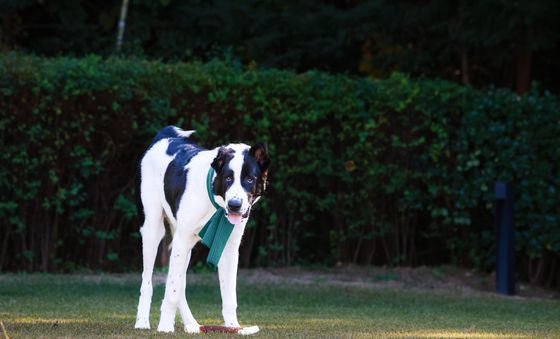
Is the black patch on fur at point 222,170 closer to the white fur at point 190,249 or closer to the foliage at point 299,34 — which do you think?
the white fur at point 190,249

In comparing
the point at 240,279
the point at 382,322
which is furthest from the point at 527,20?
the point at 382,322

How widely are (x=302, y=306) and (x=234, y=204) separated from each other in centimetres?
399

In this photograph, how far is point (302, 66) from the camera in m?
16.9

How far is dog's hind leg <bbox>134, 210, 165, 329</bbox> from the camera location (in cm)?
803

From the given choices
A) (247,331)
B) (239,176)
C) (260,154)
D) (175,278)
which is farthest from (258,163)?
(247,331)

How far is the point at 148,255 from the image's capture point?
323 inches

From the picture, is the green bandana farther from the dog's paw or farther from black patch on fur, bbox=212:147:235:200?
the dog's paw

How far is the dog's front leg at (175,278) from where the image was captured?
751 cm

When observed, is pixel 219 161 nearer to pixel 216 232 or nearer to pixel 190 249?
pixel 216 232

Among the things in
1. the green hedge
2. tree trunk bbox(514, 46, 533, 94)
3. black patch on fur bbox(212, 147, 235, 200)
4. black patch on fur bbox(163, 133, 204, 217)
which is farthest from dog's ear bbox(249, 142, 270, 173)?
tree trunk bbox(514, 46, 533, 94)

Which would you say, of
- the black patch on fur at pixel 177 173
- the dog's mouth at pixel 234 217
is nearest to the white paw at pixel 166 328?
the black patch on fur at pixel 177 173

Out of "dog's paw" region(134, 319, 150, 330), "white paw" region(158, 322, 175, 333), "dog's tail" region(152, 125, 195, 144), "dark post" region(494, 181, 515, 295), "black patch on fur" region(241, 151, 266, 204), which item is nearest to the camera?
"black patch on fur" region(241, 151, 266, 204)

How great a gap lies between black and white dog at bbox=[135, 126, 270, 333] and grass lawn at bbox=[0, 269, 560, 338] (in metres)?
0.33

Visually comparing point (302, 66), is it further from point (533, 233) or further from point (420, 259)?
point (533, 233)
